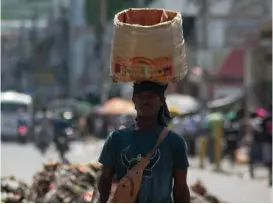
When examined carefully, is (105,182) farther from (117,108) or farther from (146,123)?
(117,108)

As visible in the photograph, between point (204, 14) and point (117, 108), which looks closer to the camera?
point (204, 14)

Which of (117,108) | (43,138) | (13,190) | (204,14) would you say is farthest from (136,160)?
(117,108)

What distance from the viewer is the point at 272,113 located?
16625 millimetres

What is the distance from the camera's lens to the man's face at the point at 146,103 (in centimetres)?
475

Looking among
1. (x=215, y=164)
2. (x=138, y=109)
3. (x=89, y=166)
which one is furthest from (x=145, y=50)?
(x=215, y=164)

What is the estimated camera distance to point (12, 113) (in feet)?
152

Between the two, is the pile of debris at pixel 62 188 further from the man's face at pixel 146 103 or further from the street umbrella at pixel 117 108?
the street umbrella at pixel 117 108

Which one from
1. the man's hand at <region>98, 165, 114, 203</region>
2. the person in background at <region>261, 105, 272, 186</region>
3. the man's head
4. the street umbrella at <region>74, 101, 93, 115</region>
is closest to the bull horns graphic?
the man's hand at <region>98, 165, 114, 203</region>

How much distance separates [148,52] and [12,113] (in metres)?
42.0

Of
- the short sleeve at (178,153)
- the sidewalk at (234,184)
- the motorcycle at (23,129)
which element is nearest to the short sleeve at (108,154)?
the short sleeve at (178,153)

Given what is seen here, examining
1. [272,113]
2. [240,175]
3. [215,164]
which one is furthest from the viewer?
[215,164]

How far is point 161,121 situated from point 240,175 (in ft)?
50.7

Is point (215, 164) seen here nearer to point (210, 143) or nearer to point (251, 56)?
point (210, 143)

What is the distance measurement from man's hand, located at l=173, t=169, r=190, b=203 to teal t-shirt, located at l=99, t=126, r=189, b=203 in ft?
0.10
